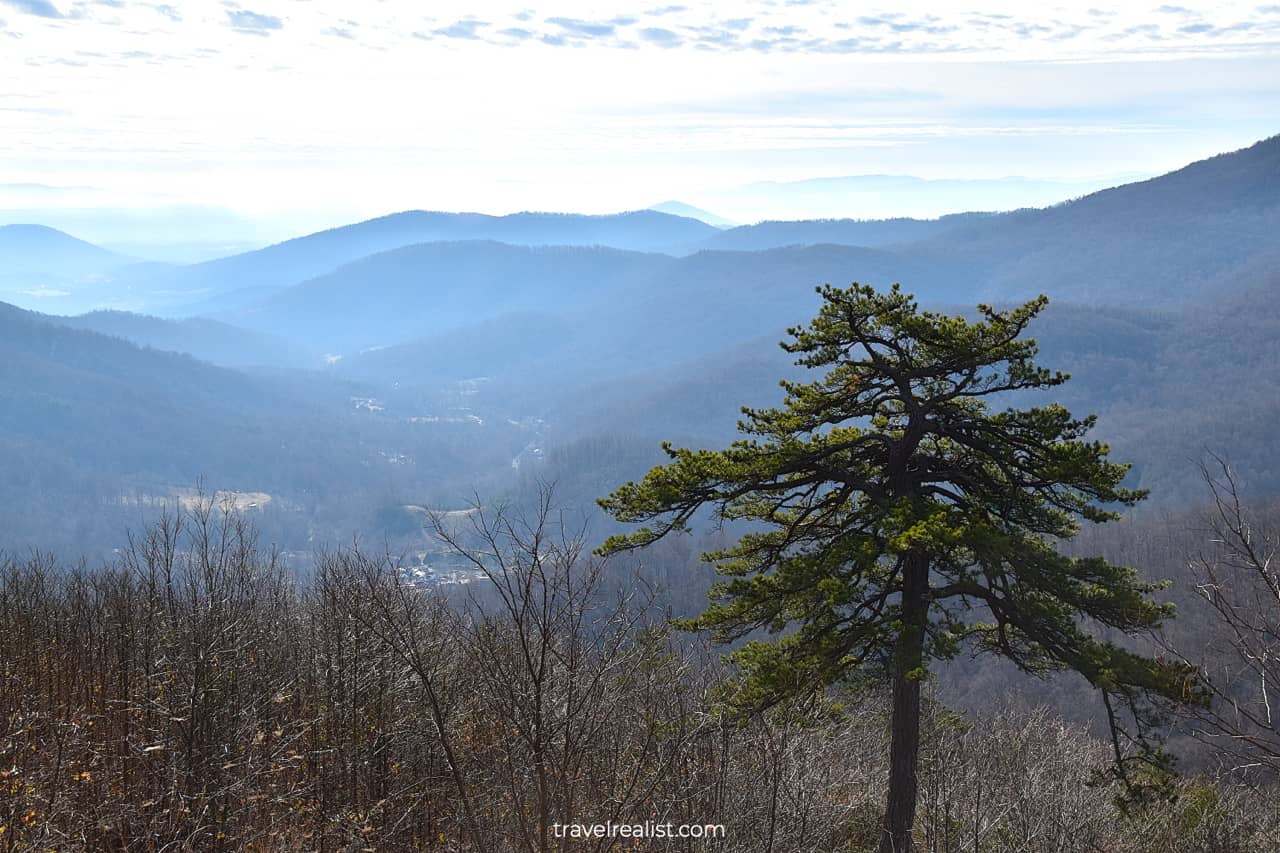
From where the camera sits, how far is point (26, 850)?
8445 mm

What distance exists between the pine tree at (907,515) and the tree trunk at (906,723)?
26 mm

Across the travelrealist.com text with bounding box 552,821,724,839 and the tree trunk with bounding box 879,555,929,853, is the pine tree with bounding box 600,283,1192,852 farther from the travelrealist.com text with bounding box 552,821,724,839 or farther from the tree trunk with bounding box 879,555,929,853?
the travelrealist.com text with bounding box 552,821,724,839

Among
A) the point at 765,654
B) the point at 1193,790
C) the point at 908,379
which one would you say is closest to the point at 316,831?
the point at 765,654

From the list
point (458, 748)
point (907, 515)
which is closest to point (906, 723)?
point (907, 515)

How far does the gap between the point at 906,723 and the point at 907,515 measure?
323 cm

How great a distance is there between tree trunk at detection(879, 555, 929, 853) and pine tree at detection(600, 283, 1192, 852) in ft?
0.09

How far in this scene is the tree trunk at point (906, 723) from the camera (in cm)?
1209

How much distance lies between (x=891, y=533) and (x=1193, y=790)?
1056 cm

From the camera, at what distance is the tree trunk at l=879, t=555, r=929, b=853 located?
39.7ft

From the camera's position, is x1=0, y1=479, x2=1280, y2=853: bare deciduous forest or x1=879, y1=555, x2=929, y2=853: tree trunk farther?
x1=879, y1=555, x2=929, y2=853: tree trunk

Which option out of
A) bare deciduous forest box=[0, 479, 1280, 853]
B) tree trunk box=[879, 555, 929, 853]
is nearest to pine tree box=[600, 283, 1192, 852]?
tree trunk box=[879, 555, 929, 853]

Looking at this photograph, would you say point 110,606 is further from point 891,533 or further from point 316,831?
point 891,533

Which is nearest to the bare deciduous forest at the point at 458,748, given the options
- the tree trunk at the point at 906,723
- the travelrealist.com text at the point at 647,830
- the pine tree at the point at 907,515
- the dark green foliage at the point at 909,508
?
the travelrealist.com text at the point at 647,830

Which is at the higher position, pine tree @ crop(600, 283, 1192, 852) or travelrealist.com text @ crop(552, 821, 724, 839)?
pine tree @ crop(600, 283, 1192, 852)
